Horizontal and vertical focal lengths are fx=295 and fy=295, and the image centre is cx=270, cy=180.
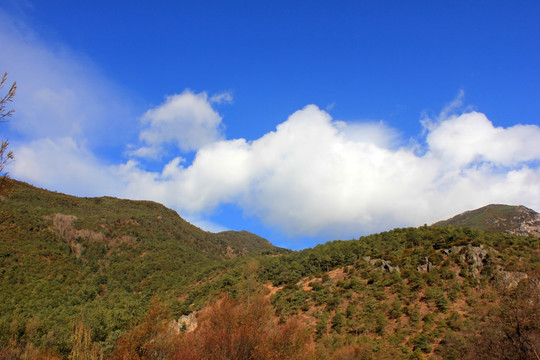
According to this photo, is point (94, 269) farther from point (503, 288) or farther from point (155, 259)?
point (503, 288)

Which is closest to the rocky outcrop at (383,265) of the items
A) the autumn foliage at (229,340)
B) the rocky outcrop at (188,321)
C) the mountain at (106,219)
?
the rocky outcrop at (188,321)

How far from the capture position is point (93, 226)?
8600cm

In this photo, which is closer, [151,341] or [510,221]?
[151,341]

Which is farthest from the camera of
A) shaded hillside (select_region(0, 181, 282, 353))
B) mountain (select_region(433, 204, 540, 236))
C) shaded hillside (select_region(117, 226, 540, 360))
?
mountain (select_region(433, 204, 540, 236))

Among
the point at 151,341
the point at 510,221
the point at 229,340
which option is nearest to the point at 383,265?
the point at 229,340

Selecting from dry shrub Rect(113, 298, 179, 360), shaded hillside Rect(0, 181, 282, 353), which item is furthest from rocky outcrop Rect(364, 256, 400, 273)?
dry shrub Rect(113, 298, 179, 360)

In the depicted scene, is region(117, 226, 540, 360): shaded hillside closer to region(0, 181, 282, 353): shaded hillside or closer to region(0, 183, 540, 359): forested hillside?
region(0, 183, 540, 359): forested hillside

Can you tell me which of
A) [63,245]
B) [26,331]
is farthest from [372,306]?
[63,245]

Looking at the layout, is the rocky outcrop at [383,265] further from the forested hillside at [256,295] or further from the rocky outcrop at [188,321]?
the rocky outcrop at [188,321]

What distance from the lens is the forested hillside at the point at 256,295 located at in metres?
18.6

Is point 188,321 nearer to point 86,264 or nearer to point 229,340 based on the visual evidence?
point 229,340

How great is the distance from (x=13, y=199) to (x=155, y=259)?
42049 mm

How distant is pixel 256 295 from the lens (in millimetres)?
23094

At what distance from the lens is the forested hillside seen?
18609mm
